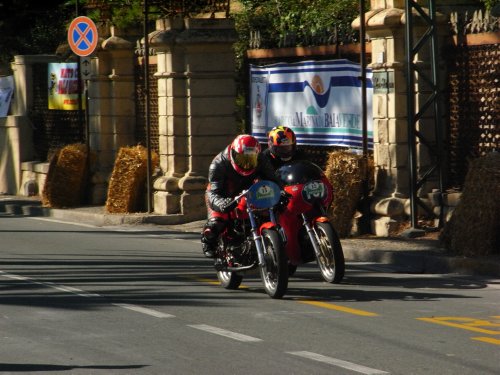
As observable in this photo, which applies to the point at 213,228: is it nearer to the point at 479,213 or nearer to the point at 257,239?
the point at 257,239

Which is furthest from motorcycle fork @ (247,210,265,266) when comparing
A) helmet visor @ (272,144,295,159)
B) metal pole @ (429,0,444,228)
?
metal pole @ (429,0,444,228)

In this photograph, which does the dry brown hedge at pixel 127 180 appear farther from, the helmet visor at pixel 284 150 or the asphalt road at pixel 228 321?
the helmet visor at pixel 284 150

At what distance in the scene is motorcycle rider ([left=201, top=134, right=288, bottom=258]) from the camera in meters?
12.4

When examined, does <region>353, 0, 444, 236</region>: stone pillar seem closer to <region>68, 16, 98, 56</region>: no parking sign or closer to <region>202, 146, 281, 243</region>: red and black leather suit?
<region>202, 146, 281, 243</region>: red and black leather suit

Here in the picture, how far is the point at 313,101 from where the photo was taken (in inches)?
741

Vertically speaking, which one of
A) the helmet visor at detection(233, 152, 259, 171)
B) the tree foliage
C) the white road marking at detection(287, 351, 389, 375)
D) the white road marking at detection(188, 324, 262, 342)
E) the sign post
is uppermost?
the tree foliage

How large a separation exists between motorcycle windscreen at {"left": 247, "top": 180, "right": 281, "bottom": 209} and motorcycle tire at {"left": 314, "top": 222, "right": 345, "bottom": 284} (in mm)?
738

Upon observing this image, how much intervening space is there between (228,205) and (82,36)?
11.2 meters

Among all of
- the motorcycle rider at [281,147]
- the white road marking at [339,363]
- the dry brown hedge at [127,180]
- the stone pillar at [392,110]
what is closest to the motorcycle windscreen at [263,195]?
the motorcycle rider at [281,147]

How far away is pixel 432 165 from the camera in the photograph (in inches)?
654

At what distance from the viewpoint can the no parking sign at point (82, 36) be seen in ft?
74.2

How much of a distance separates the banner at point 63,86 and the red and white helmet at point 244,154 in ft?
42.9

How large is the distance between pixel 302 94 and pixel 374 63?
2353mm

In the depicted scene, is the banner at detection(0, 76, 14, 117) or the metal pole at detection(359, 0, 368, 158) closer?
the metal pole at detection(359, 0, 368, 158)
